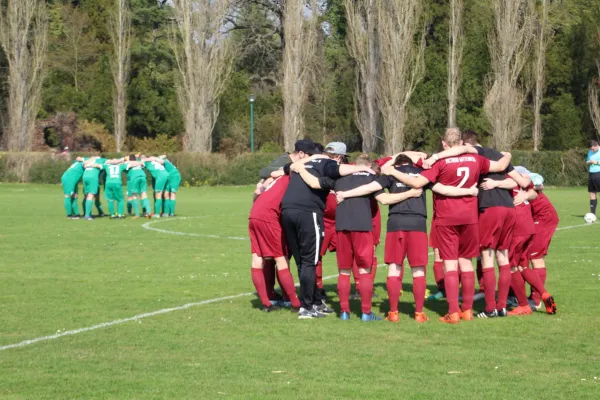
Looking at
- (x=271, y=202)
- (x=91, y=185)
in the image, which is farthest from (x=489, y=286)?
(x=91, y=185)

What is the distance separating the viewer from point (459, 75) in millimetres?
55531

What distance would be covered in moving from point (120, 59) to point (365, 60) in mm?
15652

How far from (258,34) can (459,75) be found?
14870 mm

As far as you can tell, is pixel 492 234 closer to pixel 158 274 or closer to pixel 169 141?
pixel 158 274

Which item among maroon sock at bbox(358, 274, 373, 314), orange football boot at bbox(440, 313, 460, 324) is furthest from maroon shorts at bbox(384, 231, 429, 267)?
orange football boot at bbox(440, 313, 460, 324)

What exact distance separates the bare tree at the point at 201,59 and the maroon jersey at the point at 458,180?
142 feet

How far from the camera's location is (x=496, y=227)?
10.6 meters

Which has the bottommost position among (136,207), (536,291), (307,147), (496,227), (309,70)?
(136,207)

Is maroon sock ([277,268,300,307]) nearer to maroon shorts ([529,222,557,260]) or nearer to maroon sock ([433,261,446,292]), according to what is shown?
maroon sock ([433,261,446,292])

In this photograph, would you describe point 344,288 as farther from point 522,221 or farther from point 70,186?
point 70,186

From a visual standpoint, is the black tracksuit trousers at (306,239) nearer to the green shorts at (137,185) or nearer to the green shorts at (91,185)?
the green shorts at (137,185)

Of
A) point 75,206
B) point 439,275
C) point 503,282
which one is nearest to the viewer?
point 503,282

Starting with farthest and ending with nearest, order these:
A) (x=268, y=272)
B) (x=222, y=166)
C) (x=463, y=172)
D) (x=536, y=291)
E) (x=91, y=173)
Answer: (x=222, y=166) → (x=91, y=173) → (x=268, y=272) → (x=536, y=291) → (x=463, y=172)

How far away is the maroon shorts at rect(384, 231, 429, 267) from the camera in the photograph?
10.3 meters
